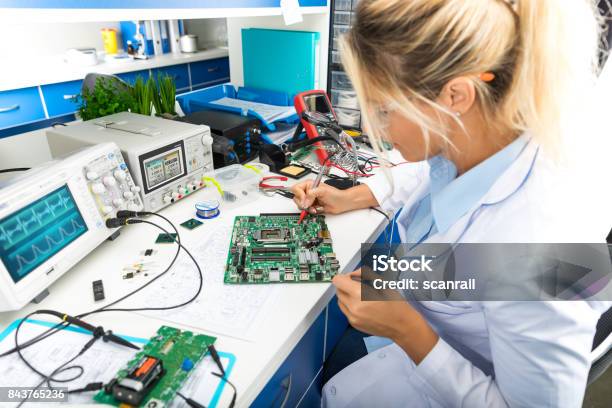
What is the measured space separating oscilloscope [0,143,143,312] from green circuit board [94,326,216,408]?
0.28m

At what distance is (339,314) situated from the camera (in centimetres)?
126

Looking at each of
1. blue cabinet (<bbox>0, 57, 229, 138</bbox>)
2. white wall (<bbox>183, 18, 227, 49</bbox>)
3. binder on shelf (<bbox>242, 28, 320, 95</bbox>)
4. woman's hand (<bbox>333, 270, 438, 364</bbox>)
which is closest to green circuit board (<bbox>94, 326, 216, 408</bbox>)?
woman's hand (<bbox>333, 270, 438, 364</bbox>)

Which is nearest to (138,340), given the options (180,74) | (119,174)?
(119,174)

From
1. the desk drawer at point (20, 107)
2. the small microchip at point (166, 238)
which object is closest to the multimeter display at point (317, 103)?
the small microchip at point (166, 238)

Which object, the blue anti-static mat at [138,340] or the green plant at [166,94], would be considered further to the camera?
the green plant at [166,94]

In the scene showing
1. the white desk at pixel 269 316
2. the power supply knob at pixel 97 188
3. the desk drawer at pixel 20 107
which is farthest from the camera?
the desk drawer at pixel 20 107

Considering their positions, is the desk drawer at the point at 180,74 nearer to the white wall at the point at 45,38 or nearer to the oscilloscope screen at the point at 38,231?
the white wall at the point at 45,38

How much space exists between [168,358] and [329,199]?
24.1 inches

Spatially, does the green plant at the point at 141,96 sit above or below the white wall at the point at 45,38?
below

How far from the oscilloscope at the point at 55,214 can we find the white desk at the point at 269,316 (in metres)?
0.05

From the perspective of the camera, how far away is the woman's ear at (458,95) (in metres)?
0.58

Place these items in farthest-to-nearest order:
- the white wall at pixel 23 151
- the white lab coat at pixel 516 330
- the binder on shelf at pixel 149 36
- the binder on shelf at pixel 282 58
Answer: the binder on shelf at pixel 149 36 → the binder on shelf at pixel 282 58 → the white wall at pixel 23 151 → the white lab coat at pixel 516 330

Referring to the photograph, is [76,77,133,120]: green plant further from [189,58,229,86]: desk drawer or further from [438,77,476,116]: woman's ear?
[189,58,229,86]: desk drawer

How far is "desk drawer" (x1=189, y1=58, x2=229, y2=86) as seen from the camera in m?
3.68
